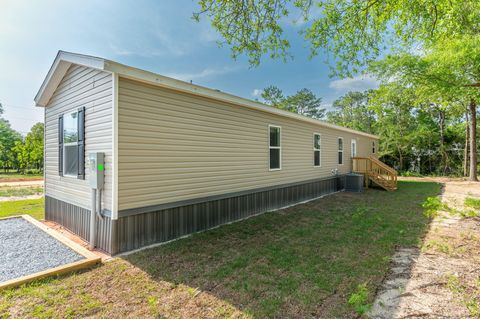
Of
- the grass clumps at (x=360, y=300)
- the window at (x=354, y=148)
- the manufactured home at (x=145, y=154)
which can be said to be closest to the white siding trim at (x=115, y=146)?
the manufactured home at (x=145, y=154)

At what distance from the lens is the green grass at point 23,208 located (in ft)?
20.6

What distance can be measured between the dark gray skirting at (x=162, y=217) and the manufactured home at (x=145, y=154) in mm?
17

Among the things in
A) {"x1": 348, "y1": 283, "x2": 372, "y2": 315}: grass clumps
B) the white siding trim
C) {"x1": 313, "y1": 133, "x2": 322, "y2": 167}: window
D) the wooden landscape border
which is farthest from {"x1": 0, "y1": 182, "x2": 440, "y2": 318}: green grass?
{"x1": 313, "y1": 133, "x2": 322, "y2": 167}: window

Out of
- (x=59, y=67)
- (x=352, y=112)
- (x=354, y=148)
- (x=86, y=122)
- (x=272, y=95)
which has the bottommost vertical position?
(x=354, y=148)

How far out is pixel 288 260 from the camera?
3436 millimetres

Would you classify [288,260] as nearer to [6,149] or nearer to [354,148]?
[354,148]

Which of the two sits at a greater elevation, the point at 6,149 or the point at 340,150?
the point at 6,149

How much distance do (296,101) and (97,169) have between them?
2974 centimetres

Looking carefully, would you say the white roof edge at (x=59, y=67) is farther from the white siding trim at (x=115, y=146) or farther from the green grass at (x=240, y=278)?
the green grass at (x=240, y=278)

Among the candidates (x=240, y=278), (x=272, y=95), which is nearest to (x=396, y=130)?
(x=272, y=95)

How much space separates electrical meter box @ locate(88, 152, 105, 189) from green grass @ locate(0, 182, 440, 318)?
1209mm

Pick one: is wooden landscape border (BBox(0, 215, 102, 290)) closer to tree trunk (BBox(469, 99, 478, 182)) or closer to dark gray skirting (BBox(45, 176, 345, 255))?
dark gray skirting (BBox(45, 176, 345, 255))

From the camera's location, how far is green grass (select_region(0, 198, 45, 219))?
6.29 metres

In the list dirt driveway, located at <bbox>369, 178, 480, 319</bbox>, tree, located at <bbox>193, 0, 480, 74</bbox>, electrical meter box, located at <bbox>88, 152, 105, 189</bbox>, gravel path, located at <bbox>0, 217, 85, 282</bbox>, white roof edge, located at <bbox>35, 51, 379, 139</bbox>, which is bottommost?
gravel path, located at <bbox>0, 217, 85, 282</bbox>
